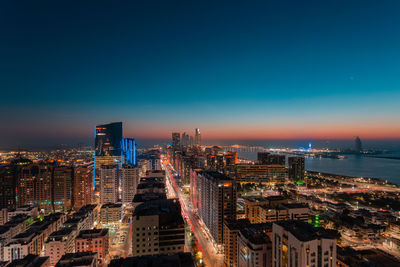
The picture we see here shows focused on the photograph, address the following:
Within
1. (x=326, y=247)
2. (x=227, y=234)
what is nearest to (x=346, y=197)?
(x=227, y=234)

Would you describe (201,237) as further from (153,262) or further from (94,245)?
(153,262)

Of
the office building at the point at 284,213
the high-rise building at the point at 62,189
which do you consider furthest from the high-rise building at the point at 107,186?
the office building at the point at 284,213

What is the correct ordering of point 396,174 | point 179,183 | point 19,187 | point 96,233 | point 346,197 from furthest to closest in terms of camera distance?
point 396,174 → point 179,183 → point 346,197 → point 19,187 → point 96,233

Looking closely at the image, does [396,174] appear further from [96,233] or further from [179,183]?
[96,233]

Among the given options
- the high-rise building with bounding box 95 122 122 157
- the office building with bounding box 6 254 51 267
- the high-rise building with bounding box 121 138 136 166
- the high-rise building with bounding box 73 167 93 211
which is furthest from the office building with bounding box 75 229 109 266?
the high-rise building with bounding box 121 138 136 166

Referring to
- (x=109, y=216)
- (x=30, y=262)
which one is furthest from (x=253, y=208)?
(x=30, y=262)

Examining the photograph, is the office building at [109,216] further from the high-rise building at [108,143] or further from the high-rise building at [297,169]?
the high-rise building at [297,169]
